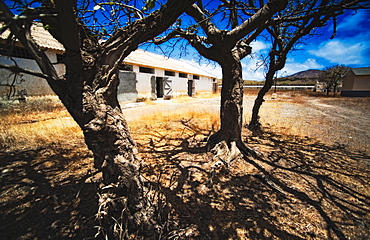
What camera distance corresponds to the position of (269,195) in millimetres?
2385

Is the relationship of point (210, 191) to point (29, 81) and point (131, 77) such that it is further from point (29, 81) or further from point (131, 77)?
point (131, 77)

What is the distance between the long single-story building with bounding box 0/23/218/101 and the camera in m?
7.64

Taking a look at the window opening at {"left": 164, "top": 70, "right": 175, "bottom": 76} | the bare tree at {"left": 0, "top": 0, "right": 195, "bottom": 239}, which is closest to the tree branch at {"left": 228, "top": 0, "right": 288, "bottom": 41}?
the bare tree at {"left": 0, "top": 0, "right": 195, "bottom": 239}

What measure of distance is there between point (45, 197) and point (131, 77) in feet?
36.7

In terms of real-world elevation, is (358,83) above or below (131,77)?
above

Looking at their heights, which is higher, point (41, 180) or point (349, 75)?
point (349, 75)

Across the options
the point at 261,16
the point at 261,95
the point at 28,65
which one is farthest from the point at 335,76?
the point at 28,65

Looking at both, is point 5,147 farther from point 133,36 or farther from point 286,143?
point 286,143

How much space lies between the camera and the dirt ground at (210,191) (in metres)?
1.79

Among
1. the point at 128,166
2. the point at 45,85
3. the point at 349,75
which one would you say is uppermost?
the point at 349,75

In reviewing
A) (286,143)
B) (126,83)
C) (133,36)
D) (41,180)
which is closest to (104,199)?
(133,36)

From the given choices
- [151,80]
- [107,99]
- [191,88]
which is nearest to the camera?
[107,99]

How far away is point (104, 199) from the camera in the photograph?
5.04 ft

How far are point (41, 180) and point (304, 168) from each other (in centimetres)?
495
